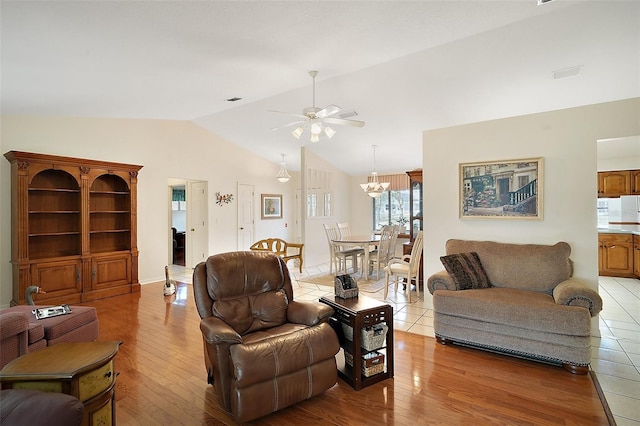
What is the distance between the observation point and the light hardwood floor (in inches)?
82.0

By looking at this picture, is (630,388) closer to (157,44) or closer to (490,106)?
(490,106)

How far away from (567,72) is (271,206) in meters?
6.76

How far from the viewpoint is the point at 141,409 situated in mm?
2193

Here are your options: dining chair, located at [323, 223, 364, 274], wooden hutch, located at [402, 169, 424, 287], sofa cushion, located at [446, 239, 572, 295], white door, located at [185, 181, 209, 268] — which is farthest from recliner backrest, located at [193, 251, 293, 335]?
white door, located at [185, 181, 209, 268]

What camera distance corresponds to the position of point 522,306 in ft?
9.42

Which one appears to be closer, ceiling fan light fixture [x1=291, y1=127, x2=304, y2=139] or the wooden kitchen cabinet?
ceiling fan light fixture [x1=291, y1=127, x2=304, y2=139]

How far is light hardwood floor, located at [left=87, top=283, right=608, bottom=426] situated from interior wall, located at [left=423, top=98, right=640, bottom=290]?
1467 mm

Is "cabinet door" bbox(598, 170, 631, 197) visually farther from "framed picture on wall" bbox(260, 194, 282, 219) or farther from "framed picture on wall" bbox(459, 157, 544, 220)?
"framed picture on wall" bbox(260, 194, 282, 219)

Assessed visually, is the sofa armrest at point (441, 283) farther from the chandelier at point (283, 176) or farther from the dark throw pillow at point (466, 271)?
the chandelier at point (283, 176)

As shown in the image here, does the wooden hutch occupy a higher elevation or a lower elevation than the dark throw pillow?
higher

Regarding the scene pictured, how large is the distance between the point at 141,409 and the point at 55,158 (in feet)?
12.9

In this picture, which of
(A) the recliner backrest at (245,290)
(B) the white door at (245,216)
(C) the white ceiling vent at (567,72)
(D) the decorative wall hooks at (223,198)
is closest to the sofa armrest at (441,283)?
(A) the recliner backrest at (245,290)

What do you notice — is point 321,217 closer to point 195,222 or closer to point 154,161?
point 195,222

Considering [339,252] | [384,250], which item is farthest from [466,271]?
[339,252]
